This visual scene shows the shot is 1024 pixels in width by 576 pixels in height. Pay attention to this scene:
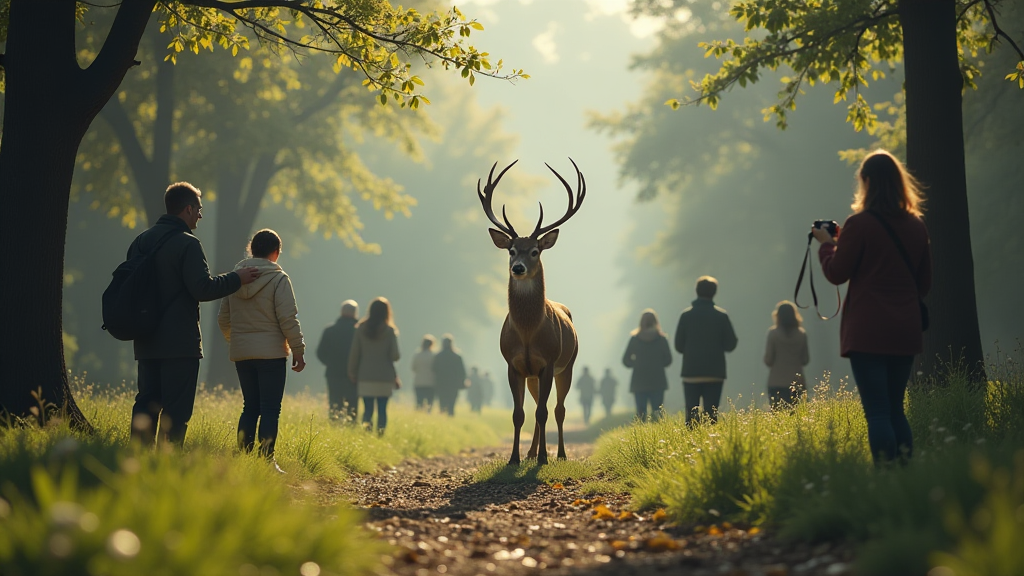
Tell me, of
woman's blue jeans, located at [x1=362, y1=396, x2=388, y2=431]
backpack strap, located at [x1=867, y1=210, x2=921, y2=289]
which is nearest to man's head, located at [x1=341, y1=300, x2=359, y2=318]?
woman's blue jeans, located at [x1=362, y1=396, x2=388, y2=431]

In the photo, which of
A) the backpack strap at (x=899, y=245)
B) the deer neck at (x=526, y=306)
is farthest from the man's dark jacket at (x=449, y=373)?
the backpack strap at (x=899, y=245)

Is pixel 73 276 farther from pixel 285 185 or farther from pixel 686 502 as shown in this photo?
pixel 686 502

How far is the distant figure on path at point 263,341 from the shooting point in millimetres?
7262

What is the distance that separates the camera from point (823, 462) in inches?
201

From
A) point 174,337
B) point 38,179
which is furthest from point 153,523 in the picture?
point 38,179

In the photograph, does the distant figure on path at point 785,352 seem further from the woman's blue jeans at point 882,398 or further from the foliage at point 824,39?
the woman's blue jeans at point 882,398

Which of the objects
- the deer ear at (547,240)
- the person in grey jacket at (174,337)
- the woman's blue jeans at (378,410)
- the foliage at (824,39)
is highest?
the foliage at (824,39)

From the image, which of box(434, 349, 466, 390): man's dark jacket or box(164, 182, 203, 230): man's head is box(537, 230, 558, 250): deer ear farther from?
box(434, 349, 466, 390): man's dark jacket

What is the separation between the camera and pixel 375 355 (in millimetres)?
13039

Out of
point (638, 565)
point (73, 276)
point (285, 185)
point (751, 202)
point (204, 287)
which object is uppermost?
point (751, 202)

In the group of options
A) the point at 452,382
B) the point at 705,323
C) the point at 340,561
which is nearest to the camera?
the point at 340,561

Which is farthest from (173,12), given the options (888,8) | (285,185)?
(285,185)

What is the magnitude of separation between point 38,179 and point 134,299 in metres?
1.49

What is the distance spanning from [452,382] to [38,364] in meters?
16.7
